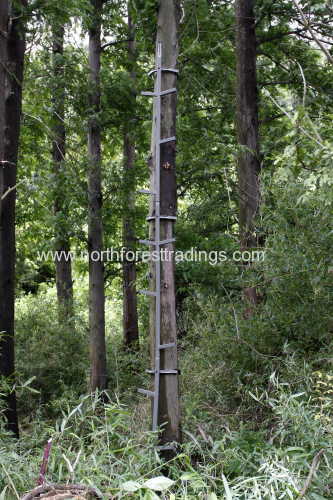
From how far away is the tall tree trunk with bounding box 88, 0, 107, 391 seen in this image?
9.70 m

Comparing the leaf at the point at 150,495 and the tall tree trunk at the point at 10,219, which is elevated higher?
the tall tree trunk at the point at 10,219

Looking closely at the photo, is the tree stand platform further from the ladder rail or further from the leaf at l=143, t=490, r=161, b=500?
the ladder rail

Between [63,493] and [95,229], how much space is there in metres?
7.30

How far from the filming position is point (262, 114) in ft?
32.9

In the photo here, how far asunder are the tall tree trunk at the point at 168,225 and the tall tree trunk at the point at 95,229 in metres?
5.05

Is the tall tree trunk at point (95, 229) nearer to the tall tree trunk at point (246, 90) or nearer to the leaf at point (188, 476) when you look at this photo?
the tall tree trunk at point (246, 90)

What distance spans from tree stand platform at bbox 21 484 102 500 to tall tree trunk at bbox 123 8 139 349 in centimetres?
693

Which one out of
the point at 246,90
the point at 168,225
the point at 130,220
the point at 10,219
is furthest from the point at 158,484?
the point at 130,220

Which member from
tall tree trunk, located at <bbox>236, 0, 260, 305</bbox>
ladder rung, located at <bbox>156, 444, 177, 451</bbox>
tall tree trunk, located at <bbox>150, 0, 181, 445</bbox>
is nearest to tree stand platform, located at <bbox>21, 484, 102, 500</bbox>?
ladder rung, located at <bbox>156, 444, 177, 451</bbox>

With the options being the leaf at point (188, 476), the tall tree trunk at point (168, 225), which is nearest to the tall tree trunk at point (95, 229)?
the tall tree trunk at point (168, 225)

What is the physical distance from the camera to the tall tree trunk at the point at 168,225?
4352mm

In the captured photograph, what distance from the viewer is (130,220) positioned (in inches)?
425

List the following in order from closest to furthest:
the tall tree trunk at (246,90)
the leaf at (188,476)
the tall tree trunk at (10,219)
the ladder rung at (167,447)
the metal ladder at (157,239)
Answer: the leaf at (188,476)
the ladder rung at (167,447)
the metal ladder at (157,239)
the tall tree trunk at (10,219)
the tall tree trunk at (246,90)

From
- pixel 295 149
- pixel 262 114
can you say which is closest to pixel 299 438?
pixel 295 149
